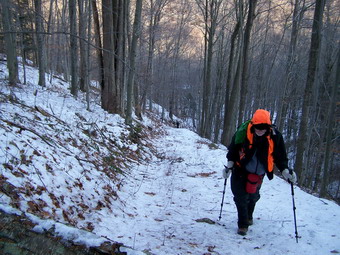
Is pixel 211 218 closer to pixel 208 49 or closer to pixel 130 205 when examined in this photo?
pixel 130 205

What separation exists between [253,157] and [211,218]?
154 centimetres

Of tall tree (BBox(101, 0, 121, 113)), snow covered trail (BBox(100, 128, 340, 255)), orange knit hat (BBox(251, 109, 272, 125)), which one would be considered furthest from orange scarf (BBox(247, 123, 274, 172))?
tall tree (BBox(101, 0, 121, 113))

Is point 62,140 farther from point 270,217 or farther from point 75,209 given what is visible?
point 270,217

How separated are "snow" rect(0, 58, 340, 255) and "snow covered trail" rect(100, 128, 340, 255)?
0.05ft

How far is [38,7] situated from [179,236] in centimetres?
1407

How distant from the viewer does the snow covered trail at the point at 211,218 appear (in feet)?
11.1

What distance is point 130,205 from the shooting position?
467cm

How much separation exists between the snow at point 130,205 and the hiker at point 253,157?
1.97 ft

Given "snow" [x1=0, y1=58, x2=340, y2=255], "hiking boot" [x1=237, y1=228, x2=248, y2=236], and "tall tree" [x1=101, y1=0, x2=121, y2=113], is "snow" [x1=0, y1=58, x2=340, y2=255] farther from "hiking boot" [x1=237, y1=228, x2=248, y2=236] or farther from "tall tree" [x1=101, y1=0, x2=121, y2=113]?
"tall tree" [x1=101, y1=0, x2=121, y2=113]

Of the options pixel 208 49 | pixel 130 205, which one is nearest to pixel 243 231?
pixel 130 205

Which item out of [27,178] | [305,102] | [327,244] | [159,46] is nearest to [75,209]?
[27,178]

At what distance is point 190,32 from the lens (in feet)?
95.1

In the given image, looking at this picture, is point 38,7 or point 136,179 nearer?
point 136,179

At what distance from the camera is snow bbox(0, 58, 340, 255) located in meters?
3.24
